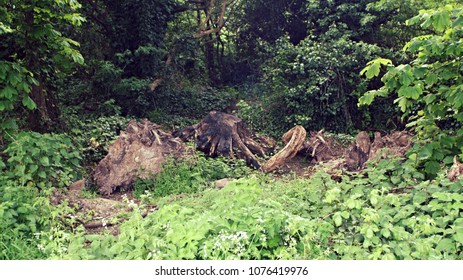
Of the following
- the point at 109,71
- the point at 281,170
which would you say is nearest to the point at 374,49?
the point at 281,170

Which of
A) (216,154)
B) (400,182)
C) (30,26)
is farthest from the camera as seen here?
(216,154)

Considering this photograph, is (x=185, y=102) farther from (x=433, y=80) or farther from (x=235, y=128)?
(x=433, y=80)

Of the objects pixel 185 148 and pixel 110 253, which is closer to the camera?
pixel 110 253

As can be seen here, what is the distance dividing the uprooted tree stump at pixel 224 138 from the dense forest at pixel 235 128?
5 cm

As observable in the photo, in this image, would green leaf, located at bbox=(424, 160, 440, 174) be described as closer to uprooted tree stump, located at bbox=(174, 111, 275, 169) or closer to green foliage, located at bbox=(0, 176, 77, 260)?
green foliage, located at bbox=(0, 176, 77, 260)

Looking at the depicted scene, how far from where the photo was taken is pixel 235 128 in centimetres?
866

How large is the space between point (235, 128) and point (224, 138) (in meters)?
0.42

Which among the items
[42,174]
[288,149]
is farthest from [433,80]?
[288,149]

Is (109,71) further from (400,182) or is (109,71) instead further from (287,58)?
(400,182)

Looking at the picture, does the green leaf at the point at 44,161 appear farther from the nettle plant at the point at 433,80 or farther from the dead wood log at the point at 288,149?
the dead wood log at the point at 288,149

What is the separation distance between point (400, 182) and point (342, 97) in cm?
693

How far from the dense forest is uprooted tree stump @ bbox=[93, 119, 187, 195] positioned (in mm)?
55

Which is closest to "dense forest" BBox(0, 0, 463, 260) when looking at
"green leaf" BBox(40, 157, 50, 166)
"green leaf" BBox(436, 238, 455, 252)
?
"green leaf" BBox(436, 238, 455, 252)
